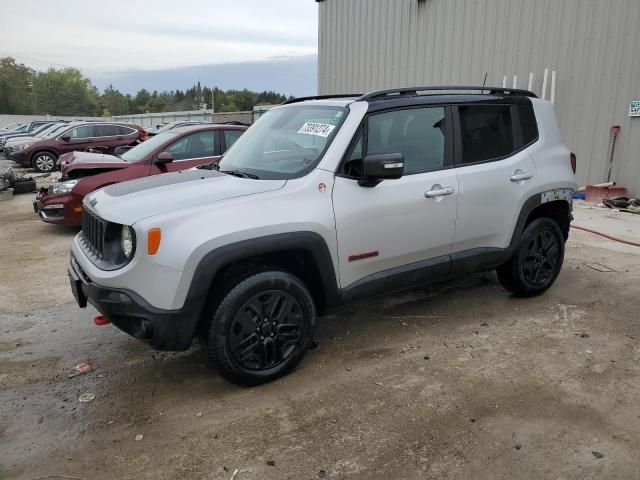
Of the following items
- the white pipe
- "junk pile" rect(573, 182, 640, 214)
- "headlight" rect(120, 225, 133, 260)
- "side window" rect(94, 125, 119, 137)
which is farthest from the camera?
"side window" rect(94, 125, 119, 137)

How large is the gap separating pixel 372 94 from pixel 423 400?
2186 millimetres

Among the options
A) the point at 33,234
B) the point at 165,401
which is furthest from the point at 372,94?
the point at 33,234

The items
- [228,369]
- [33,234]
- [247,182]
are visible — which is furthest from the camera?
[33,234]

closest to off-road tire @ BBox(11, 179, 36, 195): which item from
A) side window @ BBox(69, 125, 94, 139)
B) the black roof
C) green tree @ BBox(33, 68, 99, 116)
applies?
side window @ BBox(69, 125, 94, 139)

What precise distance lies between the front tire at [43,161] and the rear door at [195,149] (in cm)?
1134

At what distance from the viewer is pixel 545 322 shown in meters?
4.33

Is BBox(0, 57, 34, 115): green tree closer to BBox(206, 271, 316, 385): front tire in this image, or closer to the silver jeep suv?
the silver jeep suv

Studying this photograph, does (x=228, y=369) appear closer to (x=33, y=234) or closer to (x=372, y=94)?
(x=372, y=94)

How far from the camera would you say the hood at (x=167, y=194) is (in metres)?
3.10

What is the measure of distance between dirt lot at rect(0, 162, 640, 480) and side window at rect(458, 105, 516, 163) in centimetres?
141

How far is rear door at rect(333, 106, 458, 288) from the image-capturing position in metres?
3.48

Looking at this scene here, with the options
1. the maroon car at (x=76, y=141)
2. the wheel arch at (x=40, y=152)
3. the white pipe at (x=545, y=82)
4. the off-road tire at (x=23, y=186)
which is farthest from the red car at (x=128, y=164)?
the wheel arch at (x=40, y=152)

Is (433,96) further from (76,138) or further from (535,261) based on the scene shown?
(76,138)

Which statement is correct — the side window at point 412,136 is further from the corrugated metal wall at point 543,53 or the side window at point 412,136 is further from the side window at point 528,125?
the corrugated metal wall at point 543,53
